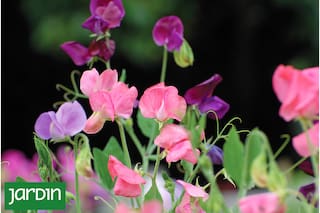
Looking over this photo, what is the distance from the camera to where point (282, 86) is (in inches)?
20.4

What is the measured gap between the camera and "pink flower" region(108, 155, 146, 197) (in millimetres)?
620

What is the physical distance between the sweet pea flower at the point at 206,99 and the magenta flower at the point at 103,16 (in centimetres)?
12

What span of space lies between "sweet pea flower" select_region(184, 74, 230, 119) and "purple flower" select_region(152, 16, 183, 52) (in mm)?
85

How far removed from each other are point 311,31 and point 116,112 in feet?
10.7

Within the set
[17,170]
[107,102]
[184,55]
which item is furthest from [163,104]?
[17,170]

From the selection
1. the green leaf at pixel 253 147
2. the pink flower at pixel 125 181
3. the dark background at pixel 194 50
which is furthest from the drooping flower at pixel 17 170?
the dark background at pixel 194 50

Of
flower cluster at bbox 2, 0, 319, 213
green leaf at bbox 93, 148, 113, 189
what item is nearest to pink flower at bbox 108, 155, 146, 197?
flower cluster at bbox 2, 0, 319, 213

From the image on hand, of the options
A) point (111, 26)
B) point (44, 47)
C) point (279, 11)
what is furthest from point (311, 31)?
point (111, 26)

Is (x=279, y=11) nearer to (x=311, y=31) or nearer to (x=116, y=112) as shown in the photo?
(x=311, y=31)

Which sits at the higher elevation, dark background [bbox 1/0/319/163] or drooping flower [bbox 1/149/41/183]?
dark background [bbox 1/0/319/163]

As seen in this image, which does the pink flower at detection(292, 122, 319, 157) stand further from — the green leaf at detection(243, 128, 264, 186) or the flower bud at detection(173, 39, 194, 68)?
the flower bud at detection(173, 39, 194, 68)

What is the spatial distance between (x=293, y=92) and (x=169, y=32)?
320 mm

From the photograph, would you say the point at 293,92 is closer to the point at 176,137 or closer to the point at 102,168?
the point at 176,137

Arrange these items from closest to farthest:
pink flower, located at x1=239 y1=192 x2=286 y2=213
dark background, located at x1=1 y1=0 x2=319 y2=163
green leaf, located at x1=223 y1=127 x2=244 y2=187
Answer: pink flower, located at x1=239 y1=192 x2=286 y2=213 → green leaf, located at x1=223 y1=127 x2=244 y2=187 → dark background, located at x1=1 y1=0 x2=319 y2=163
